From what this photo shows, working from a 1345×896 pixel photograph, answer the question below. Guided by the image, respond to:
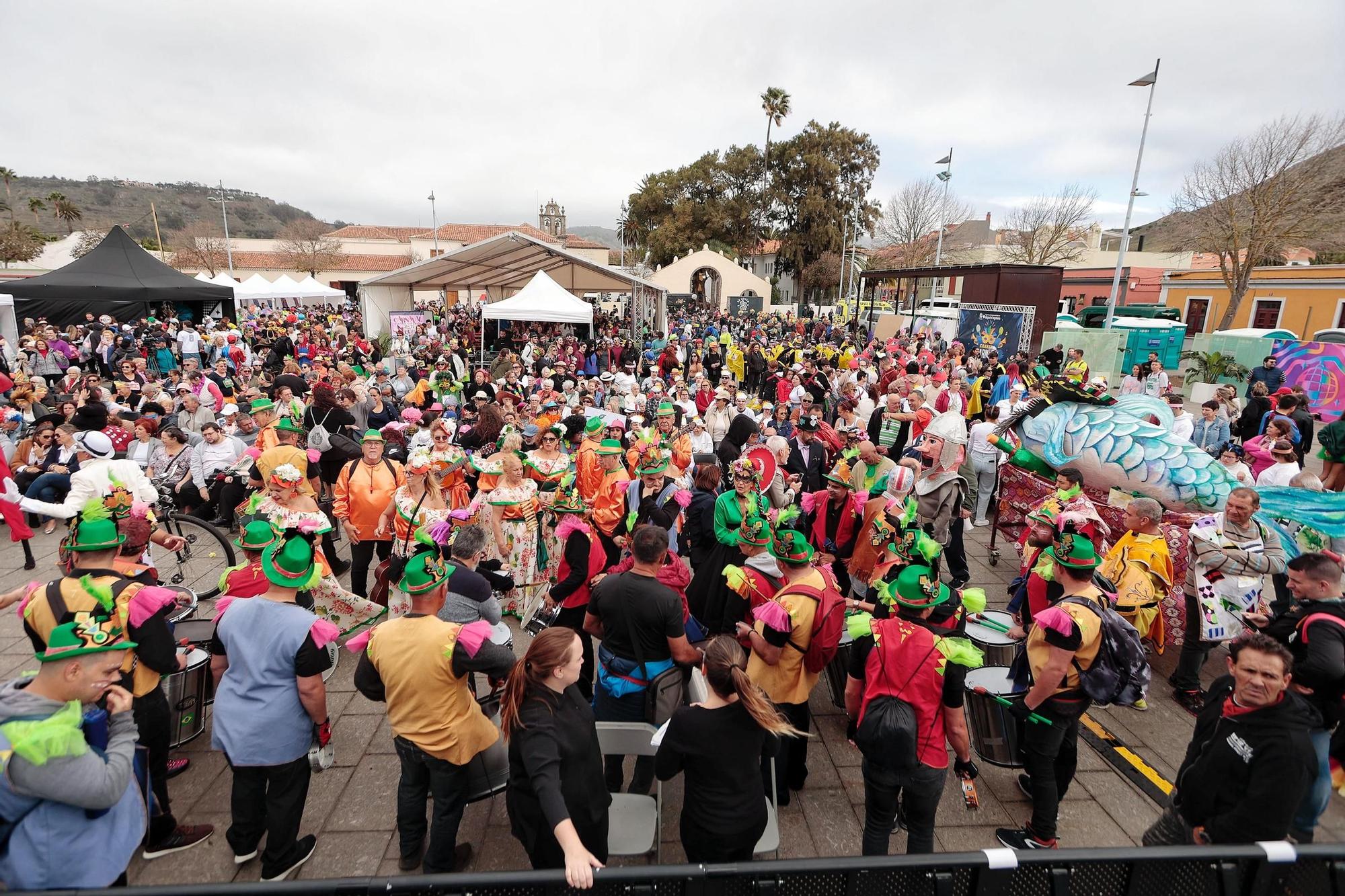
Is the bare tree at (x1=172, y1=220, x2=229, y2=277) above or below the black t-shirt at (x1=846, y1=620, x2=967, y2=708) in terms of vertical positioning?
above

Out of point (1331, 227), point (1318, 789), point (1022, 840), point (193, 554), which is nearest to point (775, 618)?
point (1022, 840)

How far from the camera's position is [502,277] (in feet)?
90.0

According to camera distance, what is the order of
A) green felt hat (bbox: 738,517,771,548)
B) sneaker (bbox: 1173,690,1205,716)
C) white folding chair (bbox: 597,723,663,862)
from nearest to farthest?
white folding chair (bbox: 597,723,663,862) → green felt hat (bbox: 738,517,771,548) → sneaker (bbox: 1173,690,1205,716)

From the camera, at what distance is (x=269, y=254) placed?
68.3m

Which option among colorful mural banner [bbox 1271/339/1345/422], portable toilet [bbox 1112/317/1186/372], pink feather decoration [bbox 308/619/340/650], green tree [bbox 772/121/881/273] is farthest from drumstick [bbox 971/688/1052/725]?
green tree [bbox 772/121/881/273]

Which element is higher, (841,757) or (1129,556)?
(1129,556)

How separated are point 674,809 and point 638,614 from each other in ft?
4.55

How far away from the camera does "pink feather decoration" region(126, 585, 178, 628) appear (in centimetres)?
303

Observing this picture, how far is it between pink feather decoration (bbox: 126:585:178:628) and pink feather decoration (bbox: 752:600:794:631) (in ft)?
9.55

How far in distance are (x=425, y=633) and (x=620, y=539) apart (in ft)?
7.49

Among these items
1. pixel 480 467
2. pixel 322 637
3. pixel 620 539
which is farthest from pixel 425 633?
pixel 480 467

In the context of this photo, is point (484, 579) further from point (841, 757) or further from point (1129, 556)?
point (1129, 556)

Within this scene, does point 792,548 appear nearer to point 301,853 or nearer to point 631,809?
point 631,809

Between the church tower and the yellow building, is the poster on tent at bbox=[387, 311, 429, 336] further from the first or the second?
the church tower
